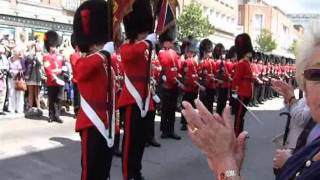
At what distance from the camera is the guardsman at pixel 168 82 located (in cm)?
963

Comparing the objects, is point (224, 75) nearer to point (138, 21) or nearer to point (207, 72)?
point (207, 72)

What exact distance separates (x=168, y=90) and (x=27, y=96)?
4.05m

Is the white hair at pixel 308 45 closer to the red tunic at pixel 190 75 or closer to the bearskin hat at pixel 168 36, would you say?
the bearskin hat at pixel 168 36

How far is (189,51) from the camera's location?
1152cm

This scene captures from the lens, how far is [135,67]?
20.2 feet

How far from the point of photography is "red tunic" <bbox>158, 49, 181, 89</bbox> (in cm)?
966

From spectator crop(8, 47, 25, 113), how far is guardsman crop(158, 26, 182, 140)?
359 cm

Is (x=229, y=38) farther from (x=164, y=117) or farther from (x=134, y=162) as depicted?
(x=134, y=162)

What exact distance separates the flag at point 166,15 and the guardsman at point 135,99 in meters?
0.56

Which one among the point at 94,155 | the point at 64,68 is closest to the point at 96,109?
the point at 94,155

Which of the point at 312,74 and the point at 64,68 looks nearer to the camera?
the point at 312,74

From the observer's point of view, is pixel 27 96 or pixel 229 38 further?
pixel 229 38

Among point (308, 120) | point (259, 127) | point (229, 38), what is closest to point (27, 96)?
point (259, 127)

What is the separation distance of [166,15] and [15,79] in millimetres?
5953
